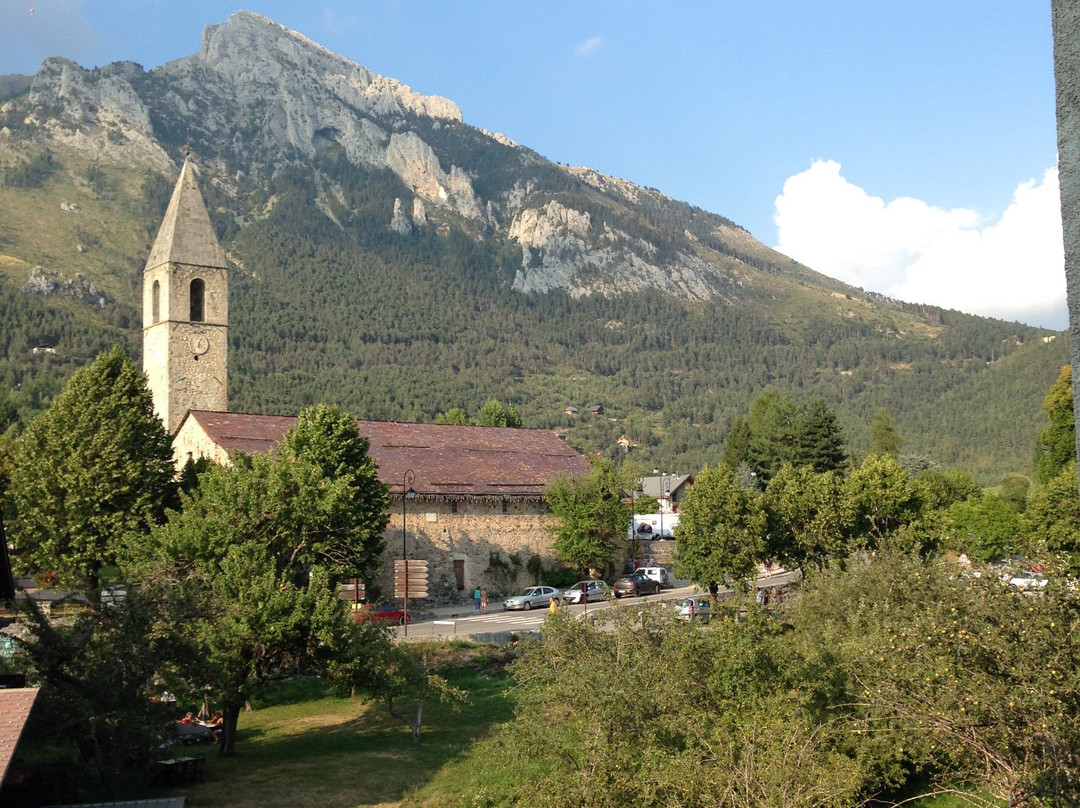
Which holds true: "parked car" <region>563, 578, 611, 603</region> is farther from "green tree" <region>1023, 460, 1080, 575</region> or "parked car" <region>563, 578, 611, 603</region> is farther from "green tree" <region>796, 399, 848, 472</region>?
"green tree" <region>796, 399, 848, 472</region>

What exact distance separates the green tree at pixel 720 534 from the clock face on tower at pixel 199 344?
81.1ft

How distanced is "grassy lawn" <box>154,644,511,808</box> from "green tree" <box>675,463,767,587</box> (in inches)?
415

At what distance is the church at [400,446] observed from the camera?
46.8m

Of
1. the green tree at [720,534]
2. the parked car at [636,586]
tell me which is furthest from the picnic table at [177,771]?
the parked car at [636,586]

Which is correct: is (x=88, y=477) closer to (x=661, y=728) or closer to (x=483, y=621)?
(x=483, y=621)

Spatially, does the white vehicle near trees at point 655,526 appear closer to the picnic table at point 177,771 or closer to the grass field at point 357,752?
the grass field at point 357,752

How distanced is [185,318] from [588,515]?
71.5ft

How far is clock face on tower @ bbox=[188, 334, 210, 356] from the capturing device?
51562 mm

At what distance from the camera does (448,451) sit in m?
52.0

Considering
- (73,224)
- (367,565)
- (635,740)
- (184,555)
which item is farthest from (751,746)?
(73,224)

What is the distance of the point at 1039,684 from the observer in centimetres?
1141

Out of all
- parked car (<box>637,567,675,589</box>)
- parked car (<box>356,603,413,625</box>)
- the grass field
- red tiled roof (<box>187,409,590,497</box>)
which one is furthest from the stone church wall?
the grass field

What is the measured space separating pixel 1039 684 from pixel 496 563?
3870cm

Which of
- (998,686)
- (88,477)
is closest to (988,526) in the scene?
(88,477)
